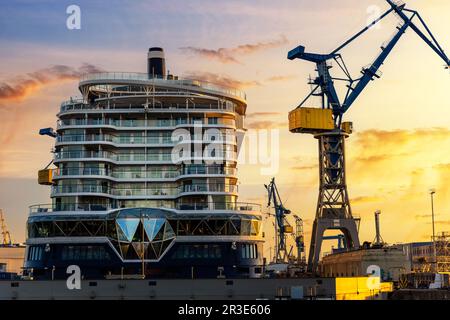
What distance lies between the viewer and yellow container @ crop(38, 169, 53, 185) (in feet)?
328

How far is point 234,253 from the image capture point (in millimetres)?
Result: 85500

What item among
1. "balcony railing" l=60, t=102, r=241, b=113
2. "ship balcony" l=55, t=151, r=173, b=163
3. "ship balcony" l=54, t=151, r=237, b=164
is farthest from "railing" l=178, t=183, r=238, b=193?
"balcony railing" l=60, t=102, r=241, b=113

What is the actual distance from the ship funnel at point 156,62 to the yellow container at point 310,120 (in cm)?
1885

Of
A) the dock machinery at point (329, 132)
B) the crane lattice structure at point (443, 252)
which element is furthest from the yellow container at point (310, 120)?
the crane lattice structure at point (443, 252)

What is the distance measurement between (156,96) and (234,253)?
2223cm

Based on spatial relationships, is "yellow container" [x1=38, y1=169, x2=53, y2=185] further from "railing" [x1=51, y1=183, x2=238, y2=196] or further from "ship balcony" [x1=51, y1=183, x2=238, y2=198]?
"ship balcony" [x1=51, y1=183, x2=238, y2=198]

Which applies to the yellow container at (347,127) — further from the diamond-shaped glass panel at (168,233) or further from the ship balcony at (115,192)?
the diamond-shaped glass panel at (168,233)

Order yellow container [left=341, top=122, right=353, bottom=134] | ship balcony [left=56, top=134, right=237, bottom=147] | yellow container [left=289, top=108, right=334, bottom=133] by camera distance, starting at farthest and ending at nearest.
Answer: yellow container [left=341, top=122, right=353, bottom=134] < yellow container [left=289, top=108, right=334, bottom=133] < ship balcony [left=56, top=134, right=237, bottom=147]

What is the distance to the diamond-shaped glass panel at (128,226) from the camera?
84688mm

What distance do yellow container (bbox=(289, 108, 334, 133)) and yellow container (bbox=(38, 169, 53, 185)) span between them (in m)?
33.7
